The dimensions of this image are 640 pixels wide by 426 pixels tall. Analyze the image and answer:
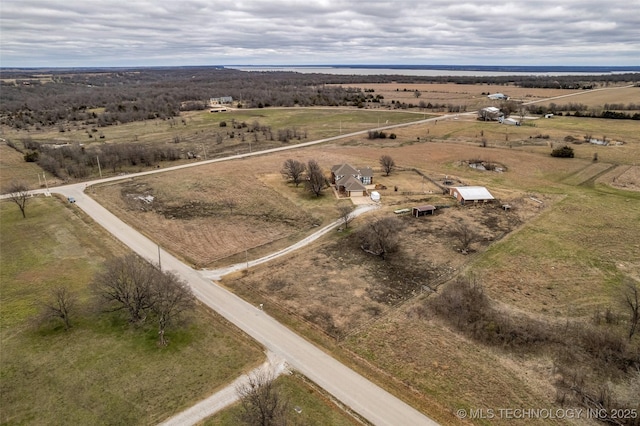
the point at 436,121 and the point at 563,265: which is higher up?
the point at 436,121

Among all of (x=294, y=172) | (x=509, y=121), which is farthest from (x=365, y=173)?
(x=509, y=121)

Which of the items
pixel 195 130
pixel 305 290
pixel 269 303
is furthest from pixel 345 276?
pixel 195 130

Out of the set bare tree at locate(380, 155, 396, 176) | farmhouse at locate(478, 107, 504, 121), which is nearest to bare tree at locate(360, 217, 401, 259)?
bare tree at locate(380, 155, 396, 176)

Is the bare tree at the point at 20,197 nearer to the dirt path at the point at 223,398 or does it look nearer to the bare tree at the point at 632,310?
the dirt path at the point at 223,398

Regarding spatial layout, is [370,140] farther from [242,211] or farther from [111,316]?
[111,316]

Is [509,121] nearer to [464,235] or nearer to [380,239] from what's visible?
[464,235]

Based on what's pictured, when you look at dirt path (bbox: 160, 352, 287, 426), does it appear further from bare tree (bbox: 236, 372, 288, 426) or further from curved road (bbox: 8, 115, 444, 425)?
bare tree (bbox: 236, 372, 288, 426)
